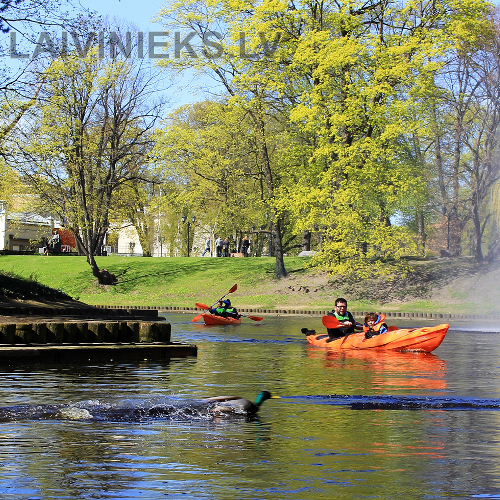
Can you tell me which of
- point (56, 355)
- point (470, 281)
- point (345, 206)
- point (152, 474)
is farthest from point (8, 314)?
point (470, 281)

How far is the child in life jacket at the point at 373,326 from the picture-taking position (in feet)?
68.9

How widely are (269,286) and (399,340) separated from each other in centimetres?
2336

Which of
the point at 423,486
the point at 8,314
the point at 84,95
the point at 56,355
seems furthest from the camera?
the point at 84,95

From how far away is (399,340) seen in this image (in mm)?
20422

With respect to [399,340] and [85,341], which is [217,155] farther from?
[85,341]

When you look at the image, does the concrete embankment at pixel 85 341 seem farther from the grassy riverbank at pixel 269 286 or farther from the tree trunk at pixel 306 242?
Answer: the tree trunk at pixel 306 242

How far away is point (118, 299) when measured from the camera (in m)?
44.0

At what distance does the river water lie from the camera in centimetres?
684

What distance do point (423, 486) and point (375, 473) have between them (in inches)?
20.7

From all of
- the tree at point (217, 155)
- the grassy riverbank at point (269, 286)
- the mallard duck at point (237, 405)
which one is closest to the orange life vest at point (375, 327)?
the mallard duck at point (237, 405)

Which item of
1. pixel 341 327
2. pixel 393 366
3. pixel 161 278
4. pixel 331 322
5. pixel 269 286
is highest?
pixel 161 278

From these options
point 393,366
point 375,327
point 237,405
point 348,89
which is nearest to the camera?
point 237,405

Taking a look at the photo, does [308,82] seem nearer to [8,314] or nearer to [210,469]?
[8,314]

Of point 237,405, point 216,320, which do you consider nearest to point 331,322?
point 216,320
